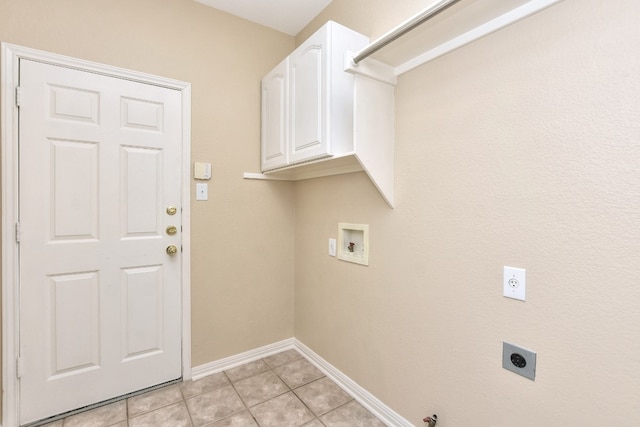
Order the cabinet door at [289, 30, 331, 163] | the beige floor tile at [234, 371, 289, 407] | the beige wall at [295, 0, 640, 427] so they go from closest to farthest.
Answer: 1. the beige wall at [295, 0, 640, 427]
2. the cabinet door at [289, 30, 331, 163]
3. the beige floor tile at [234, 371, 289, 407]

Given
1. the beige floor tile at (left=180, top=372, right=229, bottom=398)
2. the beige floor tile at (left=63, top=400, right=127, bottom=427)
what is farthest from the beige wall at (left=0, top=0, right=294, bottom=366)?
the beige floor tile at (left=63, top=400, right=127, bottom=427)

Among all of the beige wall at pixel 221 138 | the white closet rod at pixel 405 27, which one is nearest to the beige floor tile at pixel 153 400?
the beige wall at pixel 221 138

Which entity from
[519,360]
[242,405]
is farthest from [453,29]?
[242,405]

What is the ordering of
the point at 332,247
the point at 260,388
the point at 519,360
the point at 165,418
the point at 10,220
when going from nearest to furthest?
the point at 519,360 < the point at 10,220 < the point at 165,418 < the point at 260,388 < the point at 332,247

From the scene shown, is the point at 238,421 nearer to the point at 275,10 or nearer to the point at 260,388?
the point at 260,388

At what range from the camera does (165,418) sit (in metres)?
1.63

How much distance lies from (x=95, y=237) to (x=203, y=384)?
1162 millimetres

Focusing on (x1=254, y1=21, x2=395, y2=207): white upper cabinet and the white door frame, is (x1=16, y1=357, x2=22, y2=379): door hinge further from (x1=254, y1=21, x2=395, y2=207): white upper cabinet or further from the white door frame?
(x1=254, y1=21, x2=395, y2=207): white upper cabinet

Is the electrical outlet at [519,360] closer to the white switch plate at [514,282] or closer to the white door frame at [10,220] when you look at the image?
the white switch plate at [514,282]

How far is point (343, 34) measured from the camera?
5.00 ft

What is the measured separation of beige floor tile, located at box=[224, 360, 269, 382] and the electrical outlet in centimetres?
161

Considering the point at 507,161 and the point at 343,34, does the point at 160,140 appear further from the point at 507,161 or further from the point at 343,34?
the point at 507,161

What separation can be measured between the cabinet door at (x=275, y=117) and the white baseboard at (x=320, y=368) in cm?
143

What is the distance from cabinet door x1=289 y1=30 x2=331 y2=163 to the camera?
1.54m
